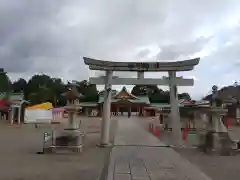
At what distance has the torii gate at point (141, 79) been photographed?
1334 centimetres

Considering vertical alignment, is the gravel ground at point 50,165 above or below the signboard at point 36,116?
below

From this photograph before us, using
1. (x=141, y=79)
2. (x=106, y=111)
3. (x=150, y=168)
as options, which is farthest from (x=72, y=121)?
(x=150, y=168)

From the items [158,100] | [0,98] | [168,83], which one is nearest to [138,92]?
[158,100]

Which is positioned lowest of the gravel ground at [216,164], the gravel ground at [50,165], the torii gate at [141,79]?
the gravel ground at [216,164]

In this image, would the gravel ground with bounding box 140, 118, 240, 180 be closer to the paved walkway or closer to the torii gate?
the paved walkway

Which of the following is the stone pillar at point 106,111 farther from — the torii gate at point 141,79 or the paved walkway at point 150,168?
the paved walkway at point 150,168

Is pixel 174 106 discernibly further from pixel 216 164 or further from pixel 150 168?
pixel 150 168

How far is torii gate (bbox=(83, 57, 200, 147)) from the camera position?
13344mm

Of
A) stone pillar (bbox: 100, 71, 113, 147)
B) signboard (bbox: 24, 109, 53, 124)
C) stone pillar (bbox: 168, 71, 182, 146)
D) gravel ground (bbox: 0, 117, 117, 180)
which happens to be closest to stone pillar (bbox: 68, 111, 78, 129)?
gravel ground (bbox: 0, 117, 117, 180)

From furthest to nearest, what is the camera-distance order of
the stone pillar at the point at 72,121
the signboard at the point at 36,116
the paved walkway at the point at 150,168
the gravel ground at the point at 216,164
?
the signboard at the point at 36,116, the stone pillar at the point at 72,121, the gravel ground at the point at 216,164, the paved walkway at the point at 150,168

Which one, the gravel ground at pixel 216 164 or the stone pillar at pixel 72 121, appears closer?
the gravel ground at pixel 216 164

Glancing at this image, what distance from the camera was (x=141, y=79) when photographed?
13805mm

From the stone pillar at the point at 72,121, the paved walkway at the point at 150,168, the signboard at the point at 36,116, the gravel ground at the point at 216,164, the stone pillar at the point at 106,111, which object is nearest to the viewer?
the paved walkway at the point at 150,168

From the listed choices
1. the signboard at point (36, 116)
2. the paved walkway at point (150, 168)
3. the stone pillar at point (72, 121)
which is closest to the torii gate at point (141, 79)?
the stone pillar at point (72, 121)
